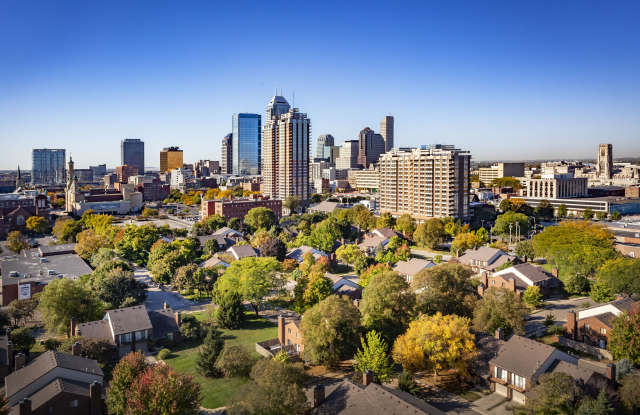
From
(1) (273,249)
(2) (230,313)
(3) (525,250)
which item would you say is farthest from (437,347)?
(3) (525,250)

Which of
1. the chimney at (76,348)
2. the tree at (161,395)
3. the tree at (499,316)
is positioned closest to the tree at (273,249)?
the tree at (499,316)

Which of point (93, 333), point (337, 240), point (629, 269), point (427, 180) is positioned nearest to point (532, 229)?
point (427, 180)

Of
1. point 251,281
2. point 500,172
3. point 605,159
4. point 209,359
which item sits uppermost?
point 605,159

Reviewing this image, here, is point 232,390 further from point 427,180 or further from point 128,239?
point 427,180

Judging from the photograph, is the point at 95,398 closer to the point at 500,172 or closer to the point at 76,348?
the point at 76,348

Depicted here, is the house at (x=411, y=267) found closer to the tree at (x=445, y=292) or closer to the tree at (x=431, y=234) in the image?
the tree at (x=445, y=292)
